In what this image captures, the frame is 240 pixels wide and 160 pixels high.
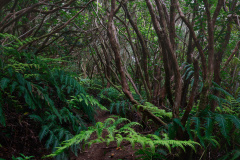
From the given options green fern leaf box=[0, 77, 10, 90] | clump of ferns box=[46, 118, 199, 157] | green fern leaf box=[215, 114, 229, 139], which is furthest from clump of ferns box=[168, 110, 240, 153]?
green fern leaf box=[0, 77, 10, 90]

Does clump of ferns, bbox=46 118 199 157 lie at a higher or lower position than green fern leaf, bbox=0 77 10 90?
lower

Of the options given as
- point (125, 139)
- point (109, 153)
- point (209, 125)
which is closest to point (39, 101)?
point (109, 153)

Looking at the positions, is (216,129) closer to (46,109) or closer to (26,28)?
(46,109)

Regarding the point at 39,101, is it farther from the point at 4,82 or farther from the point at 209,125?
the point at 209,125

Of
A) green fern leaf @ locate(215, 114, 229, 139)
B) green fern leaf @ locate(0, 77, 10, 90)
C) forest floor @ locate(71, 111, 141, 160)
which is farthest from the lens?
forest floor @ locate(71, 111, 141, 160)

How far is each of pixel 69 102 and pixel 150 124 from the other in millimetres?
1700

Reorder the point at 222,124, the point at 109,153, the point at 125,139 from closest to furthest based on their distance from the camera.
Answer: the point at 222,124 < the point at 125,139 < the point at 109,153

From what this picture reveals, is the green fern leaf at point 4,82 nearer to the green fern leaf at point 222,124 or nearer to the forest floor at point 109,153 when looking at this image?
the forest floor at point 109,153

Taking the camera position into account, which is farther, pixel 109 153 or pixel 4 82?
pixel 109 153

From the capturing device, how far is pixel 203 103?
199 centimetres

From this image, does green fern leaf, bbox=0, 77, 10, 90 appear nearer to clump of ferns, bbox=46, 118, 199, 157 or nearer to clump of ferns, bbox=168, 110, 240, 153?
clump of ferns, bbox=46, 118, 199, 157

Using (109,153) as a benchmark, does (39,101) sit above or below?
above

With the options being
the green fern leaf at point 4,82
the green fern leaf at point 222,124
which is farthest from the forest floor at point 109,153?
the green fern leaf at point 4,82

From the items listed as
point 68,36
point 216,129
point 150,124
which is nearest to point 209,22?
point 216,129
